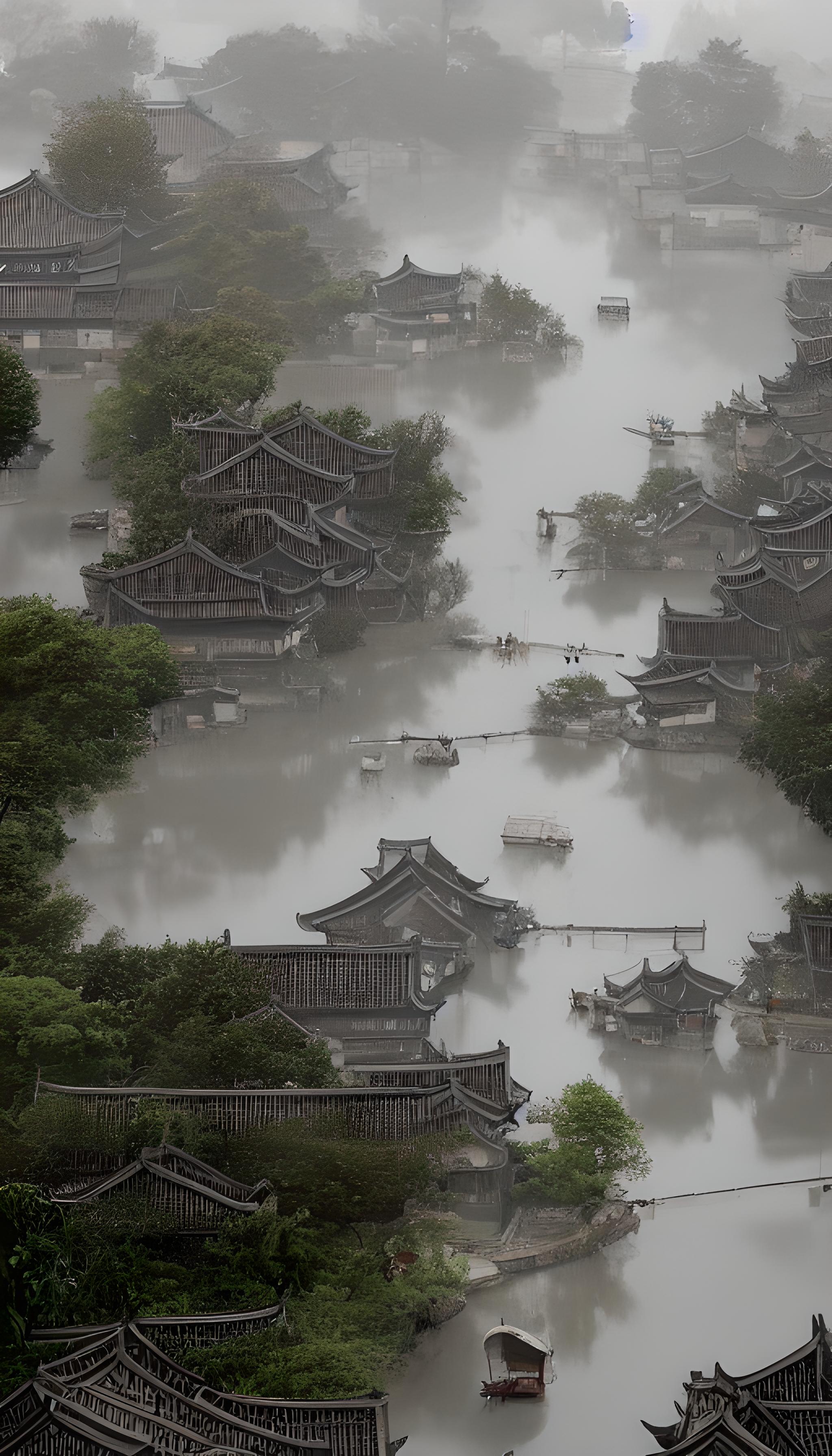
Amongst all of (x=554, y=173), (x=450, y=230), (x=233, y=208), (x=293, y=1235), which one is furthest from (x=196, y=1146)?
(x=554, y=173)

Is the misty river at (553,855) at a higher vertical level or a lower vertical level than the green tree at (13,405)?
lower

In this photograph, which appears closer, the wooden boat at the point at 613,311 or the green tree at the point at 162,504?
the green tree at the point at 162,504

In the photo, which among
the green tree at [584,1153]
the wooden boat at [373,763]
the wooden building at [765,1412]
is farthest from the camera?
the wooden boat at [373,763]

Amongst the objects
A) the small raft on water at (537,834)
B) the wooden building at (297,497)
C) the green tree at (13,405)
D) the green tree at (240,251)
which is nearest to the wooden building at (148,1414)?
the small raft on water at (537,834)

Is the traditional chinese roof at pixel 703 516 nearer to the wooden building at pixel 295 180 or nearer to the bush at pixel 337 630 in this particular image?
the bush at pixel 337 630

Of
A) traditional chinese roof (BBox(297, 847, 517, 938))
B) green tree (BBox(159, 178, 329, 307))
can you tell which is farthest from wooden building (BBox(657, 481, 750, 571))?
green tree (BBox(159, 178, 329, 307))

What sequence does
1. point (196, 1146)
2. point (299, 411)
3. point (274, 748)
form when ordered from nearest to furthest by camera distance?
point (196, 1146) → point (274, 748) → point (299, 411)

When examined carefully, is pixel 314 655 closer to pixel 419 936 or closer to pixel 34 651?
pixel 34 651
